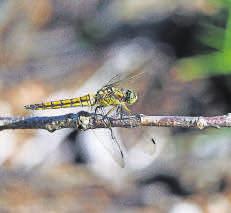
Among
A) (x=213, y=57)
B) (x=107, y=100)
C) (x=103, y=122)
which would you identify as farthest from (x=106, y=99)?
(x=213, y=57)

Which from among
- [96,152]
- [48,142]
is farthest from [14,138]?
[96,152]

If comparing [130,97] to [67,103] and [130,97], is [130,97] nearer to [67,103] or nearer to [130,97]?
[130,97]

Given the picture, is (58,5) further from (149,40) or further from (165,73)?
(165,73)

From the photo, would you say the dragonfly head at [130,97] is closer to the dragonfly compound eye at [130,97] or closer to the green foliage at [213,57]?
the dragonfly compound eye at [130,97]

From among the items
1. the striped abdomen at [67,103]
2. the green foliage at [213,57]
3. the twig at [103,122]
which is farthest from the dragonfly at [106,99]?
the green foliage at [213,57]

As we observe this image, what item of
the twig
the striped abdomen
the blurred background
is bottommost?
the twig

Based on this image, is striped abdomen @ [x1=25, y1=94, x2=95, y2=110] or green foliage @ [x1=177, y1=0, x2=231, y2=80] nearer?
striped abdomen @ [x1=25, y1=94, x2=95, y2=110]

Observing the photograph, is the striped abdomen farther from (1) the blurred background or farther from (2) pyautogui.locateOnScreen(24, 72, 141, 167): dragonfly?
(1) the blurred background

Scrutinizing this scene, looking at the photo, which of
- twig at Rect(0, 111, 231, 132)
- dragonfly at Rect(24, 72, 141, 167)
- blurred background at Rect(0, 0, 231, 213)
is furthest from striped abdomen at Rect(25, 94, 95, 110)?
blurred background at Rect(0, 0, 231, 213)
